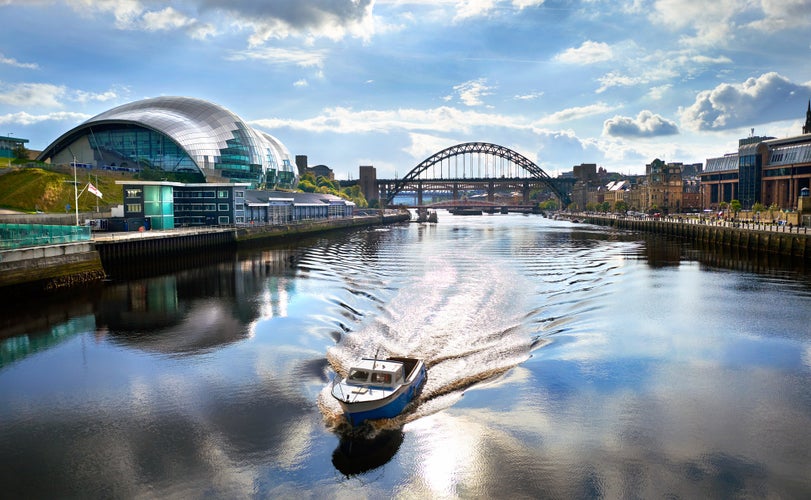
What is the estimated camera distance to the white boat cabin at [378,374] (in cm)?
1877

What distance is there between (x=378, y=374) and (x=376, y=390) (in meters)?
0.71

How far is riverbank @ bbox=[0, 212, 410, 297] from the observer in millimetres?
37156

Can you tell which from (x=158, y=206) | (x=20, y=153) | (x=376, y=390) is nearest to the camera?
(x=376, y=390)

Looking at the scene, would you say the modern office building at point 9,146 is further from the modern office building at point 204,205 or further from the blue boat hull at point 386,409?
the blue boat hull at point 386,409

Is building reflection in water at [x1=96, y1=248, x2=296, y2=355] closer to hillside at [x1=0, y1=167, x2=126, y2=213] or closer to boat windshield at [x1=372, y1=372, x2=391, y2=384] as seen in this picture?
boat windshield at [x1=372, y1=372, x2=391, y2=384]

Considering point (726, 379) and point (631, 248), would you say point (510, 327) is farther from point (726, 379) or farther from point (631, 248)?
point (631, 248)

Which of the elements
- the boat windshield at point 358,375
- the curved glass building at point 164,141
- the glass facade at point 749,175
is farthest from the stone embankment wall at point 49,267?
the glass facade at point 749,175

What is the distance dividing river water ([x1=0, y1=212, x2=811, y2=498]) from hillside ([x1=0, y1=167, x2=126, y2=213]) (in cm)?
3795

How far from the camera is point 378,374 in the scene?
19.0m

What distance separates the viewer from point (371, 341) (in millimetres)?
27312

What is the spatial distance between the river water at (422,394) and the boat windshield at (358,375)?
49.7 inches

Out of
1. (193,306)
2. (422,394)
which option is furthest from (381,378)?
(193,306)

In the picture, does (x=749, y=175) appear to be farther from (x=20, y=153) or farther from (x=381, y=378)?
(x=20, y=153)

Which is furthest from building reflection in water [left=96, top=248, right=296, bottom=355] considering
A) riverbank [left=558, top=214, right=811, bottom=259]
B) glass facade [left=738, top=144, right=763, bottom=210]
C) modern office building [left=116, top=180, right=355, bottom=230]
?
glass facade [left=738, top=144, right=763, bottom=210]
